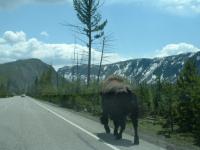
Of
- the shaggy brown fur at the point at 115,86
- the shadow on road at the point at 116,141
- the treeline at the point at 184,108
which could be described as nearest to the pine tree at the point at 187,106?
the treeline at the point at 184,108

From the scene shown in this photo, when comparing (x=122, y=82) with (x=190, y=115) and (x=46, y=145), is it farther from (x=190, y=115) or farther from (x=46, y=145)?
(x=46, y=145)

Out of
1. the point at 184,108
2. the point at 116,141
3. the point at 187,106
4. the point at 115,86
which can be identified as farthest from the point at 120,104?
the point at 184,108

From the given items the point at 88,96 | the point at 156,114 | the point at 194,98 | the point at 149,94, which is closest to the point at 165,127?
the point at 194,98

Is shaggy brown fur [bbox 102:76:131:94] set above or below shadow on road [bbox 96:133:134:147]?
above

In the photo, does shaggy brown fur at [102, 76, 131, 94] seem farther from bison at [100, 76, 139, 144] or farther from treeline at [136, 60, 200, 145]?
treeline at [136, 60, 200, 145]

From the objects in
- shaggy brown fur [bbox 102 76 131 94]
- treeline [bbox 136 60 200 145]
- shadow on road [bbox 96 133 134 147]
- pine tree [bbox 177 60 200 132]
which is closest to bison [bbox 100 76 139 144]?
shaggy brown fur [bbox 102 76 131 94]

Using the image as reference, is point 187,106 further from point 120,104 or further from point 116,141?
point 116,141

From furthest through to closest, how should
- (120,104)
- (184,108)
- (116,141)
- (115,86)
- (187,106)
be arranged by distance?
1. (184,108)
2. (187,106)
3. (115,86)
4. (120,104)
5. (116,141)

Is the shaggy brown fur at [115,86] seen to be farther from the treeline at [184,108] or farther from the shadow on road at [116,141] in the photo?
the treeline at [184,108]

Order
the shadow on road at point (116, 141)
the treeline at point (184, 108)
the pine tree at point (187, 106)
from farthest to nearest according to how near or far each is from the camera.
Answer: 1. the pine tree at point (187, 106)
2. the treeline at point (184, 108)
3. the shadow on road at point (116, 141)

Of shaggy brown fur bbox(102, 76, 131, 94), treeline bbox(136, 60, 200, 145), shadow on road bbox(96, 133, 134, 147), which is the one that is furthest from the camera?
treeline bbox(136, 60, 200, 145)

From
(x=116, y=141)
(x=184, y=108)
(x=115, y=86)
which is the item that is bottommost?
(x=116, y=141)

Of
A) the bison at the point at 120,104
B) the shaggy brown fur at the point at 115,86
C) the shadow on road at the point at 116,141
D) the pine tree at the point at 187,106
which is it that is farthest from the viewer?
the pine tree at the point at 187,106

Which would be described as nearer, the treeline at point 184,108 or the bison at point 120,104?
the bison at point 120,104
